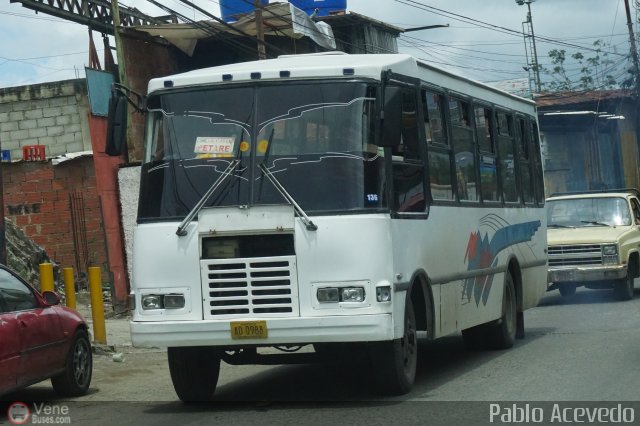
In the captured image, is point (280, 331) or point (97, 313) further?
point (97, 313)

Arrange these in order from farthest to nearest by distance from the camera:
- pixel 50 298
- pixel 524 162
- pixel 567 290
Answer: pixel 567 290, pixel 524 162, pixel 50 298

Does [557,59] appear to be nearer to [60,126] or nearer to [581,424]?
[60,126]

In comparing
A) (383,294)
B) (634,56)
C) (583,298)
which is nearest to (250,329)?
(383,294)

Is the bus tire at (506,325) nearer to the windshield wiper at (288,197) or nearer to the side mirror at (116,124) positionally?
the windshield wiper at (288,197)

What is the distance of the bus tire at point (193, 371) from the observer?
9805 mm

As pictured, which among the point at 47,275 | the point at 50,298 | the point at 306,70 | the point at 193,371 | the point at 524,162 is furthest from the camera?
the point at 524,162

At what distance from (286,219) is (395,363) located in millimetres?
1523

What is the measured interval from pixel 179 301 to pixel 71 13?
1710 cm

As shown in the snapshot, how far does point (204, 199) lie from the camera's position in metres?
9.30

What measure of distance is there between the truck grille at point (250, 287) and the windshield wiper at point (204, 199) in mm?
322

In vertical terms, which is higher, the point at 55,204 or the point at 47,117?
the point at 47,117

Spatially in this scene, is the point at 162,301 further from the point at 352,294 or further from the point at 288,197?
the point at 352,294

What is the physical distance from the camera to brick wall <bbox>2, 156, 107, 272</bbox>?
2333 centimetres

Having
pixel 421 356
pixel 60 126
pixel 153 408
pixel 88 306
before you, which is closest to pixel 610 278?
pixel 421 356
